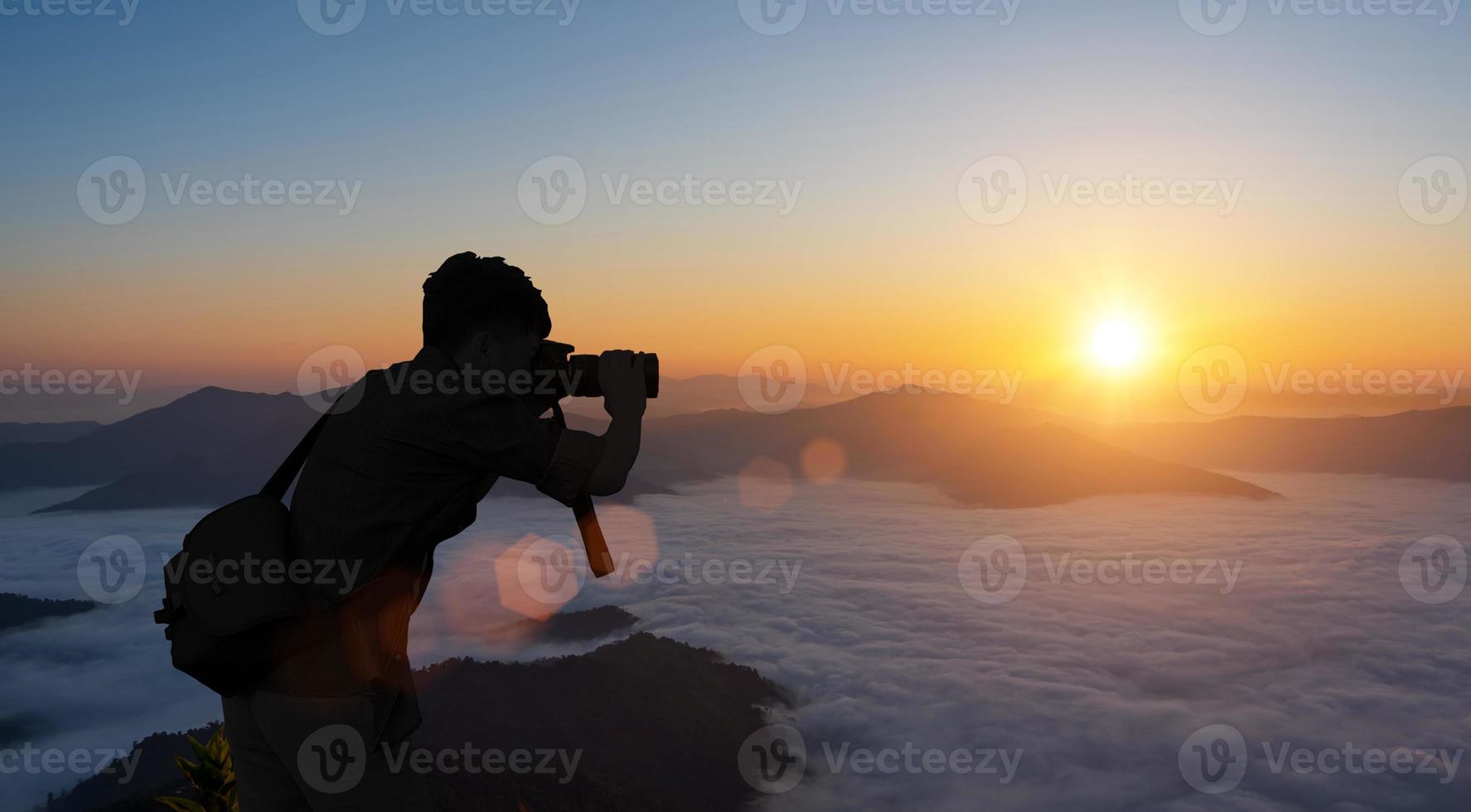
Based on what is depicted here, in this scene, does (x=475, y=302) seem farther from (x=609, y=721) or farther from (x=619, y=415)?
(x=609, y=721)

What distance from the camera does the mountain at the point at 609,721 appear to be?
21.5 m

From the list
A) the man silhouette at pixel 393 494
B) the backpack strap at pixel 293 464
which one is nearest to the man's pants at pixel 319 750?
the man silhouette at pixel 393 494

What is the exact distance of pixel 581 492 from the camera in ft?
7.50

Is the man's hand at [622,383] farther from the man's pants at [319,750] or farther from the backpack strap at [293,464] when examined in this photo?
the man's pants at [319,750]

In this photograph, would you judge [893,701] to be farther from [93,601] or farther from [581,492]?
[93,601]

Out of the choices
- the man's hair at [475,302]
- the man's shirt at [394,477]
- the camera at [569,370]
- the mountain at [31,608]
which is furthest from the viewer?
the mountain at [31,608]

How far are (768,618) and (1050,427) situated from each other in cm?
11203

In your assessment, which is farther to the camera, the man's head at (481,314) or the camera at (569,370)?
the camera at (569,370)

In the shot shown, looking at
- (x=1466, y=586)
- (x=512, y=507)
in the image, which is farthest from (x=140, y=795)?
→ (x=512, y=507)

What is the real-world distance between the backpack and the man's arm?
85 cm

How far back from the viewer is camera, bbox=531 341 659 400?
250 centimetres

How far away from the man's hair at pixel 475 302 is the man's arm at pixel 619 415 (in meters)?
0.27

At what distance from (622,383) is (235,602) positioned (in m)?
1.18

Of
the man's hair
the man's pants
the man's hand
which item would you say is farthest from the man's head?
the man's pants
